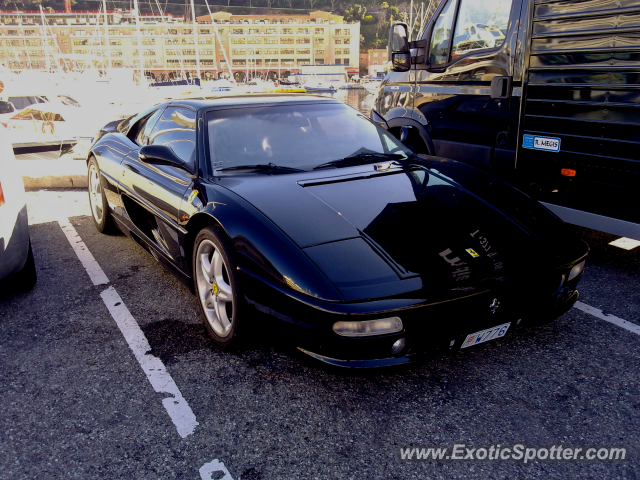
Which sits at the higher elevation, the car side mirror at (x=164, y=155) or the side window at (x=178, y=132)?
the side window at (x=178, y=132)

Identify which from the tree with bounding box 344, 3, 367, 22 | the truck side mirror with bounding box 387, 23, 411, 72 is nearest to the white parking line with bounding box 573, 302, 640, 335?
the truck side mirror with bounding box 387, 23, 411, 72

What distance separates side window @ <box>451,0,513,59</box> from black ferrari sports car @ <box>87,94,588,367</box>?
1.38m

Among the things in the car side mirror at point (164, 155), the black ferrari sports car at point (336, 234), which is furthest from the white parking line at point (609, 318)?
the car side mirror at point (164, 155)

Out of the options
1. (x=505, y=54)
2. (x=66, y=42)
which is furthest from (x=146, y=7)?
(x=505, y=54)

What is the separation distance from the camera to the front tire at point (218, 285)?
8.38 ft

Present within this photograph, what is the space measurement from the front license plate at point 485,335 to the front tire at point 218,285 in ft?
3.46

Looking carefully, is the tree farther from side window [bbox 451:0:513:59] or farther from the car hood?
the car hood

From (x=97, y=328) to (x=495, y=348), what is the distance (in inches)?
91.4

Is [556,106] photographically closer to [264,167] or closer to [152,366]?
[264,167]

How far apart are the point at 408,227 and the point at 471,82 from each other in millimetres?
2394

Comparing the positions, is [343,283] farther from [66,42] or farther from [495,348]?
[66,42]

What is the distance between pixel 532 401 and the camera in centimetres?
235

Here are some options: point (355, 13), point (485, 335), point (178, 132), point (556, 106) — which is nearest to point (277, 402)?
point (485, 335)

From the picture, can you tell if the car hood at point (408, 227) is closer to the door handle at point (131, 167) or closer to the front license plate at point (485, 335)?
the front license plate at point (485, 335)
